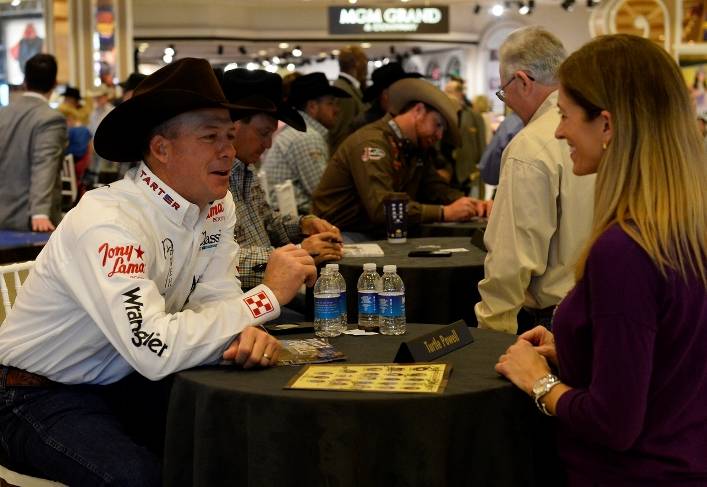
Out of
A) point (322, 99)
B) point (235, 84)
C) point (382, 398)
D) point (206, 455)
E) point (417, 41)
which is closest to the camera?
point (382, 398)

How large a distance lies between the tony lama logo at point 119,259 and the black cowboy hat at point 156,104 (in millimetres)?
402

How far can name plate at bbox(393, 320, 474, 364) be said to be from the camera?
2.52m

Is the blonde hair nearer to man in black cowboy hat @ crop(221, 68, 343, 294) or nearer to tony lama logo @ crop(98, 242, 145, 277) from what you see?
tony lama logo @ crop(98, 242, 145, 277)

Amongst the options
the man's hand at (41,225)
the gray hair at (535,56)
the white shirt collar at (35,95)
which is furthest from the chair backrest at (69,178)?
the gray hair at (535,56)

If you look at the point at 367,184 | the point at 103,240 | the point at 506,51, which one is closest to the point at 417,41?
the point at 367,184

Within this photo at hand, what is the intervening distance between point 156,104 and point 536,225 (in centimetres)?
126

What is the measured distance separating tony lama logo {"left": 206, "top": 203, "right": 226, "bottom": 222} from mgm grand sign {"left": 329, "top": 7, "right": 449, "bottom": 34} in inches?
605

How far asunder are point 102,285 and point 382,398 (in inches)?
29.5

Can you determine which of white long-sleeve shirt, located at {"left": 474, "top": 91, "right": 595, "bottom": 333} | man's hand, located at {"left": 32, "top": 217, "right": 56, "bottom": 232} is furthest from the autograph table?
man's hand, located at {"left": 32, "top": 217, "right": 56, "bottom": 232}

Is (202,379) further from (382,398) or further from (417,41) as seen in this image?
(417,41)

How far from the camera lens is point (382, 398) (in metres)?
2.16

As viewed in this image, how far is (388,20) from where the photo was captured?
18078mm

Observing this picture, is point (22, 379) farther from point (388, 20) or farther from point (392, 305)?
point (388, 20)

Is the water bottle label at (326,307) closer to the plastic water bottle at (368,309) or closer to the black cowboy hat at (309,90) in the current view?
the plastic water bottle at (368,309)
